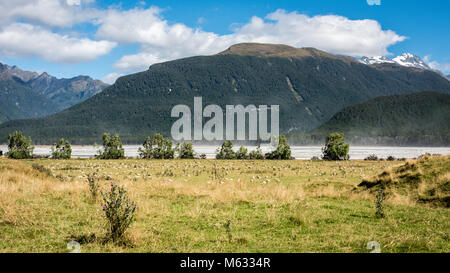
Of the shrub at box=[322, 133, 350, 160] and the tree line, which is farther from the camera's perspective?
the tree line

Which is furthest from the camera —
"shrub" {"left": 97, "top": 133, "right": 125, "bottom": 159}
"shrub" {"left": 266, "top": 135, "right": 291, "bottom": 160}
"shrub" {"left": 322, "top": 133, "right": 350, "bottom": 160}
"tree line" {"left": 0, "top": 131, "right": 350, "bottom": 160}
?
"shrub" {"left": 97, "top": 133, "right": 125, "bottom": 159}

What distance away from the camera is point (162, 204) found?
587 inches

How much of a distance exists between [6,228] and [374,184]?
56.0 feet

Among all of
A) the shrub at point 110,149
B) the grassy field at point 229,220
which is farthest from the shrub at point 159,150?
the grassy field at point 229,220

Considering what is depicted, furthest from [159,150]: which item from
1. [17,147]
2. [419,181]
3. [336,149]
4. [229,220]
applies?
[229,220]

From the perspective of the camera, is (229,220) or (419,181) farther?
(419,181)

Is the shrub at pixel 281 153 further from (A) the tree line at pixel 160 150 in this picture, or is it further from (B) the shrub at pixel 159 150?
(B) the shrub at pixel 159 150

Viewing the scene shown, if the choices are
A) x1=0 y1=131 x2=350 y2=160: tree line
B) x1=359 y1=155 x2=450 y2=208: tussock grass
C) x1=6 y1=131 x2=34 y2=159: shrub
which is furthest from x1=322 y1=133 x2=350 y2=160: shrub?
x1=6 y1=131 x2=34 y2=159: shrub

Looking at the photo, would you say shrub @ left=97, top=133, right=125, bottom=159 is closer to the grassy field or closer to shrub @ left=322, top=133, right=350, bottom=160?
shrub @ left=322, top=133, right=350, bottom=160

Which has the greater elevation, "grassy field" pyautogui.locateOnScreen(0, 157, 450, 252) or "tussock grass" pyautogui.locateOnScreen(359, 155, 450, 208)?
"tussock grass" pyautogui.locateOnScreen(359, 155, 450, 208)

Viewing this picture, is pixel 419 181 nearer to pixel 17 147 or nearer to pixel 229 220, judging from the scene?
pixel 229 220
